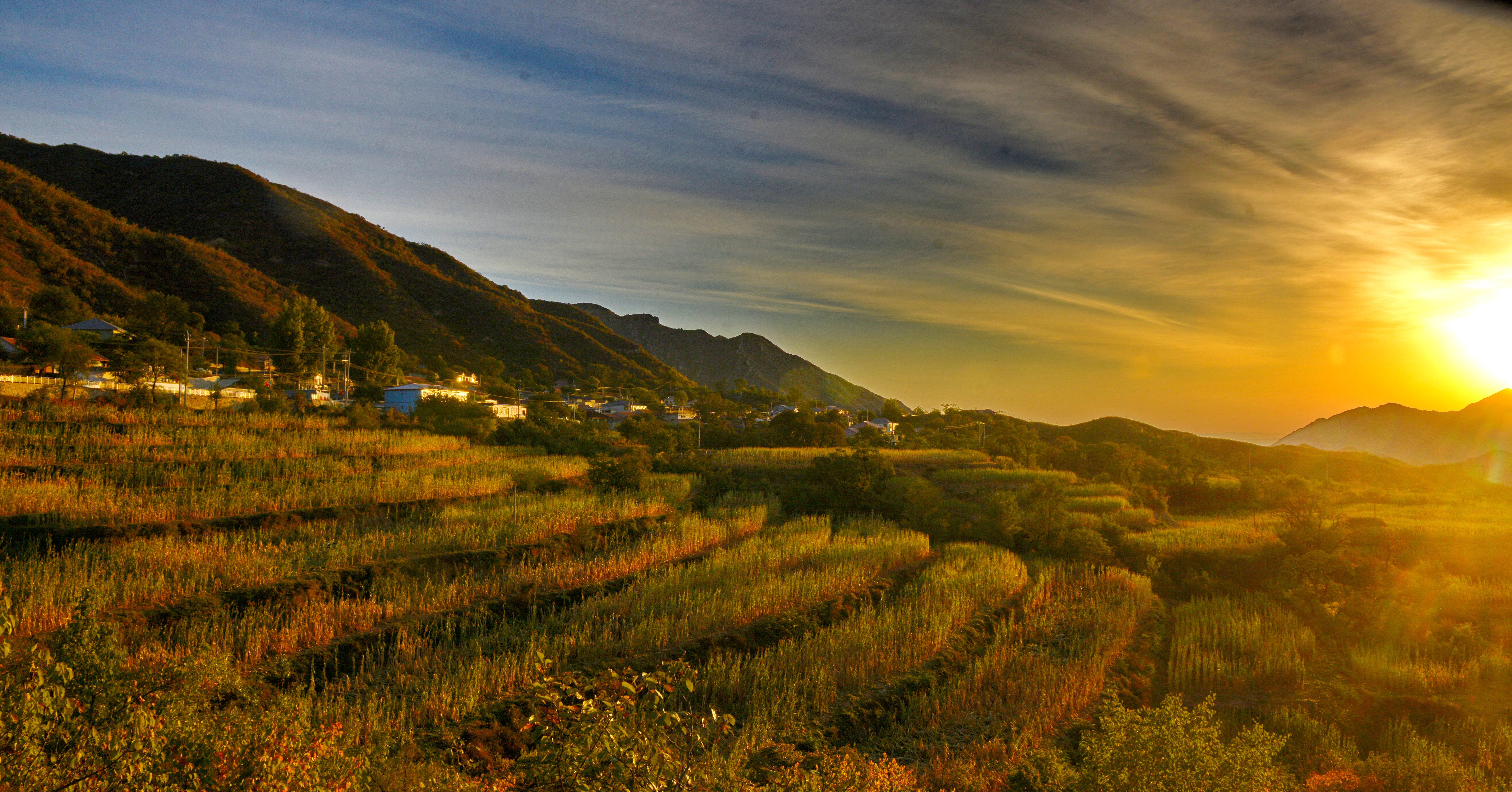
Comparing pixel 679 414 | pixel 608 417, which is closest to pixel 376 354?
pixel 608 417

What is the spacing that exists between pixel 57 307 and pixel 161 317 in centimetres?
659

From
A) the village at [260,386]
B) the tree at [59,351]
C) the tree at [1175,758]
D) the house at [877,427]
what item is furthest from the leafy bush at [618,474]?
the house at [877,427]

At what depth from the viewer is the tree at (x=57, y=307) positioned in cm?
Answer: 5359

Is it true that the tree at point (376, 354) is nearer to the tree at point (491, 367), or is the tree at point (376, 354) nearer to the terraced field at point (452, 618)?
the tree at point (491, 367)

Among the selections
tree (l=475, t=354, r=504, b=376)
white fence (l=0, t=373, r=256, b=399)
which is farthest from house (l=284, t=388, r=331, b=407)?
tree (l=475, t=354, r=504, b=376)

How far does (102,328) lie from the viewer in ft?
156

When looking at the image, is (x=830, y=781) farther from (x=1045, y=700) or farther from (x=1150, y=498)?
(x=1150, y=498)

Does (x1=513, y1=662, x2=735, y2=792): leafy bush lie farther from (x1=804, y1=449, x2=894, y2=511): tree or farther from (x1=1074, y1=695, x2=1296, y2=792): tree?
(x1=804, y1=449, x2=894, y2=511): tree

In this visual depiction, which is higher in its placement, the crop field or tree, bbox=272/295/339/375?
tree, bbox=272/295/339/375

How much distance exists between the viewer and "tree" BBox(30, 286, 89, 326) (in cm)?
5359

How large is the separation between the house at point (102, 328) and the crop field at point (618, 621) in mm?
32823

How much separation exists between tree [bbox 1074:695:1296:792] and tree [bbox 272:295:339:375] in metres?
60.9

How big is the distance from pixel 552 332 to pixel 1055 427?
85.0 meters

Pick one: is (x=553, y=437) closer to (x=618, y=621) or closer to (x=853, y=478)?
(x=853, y=478)
